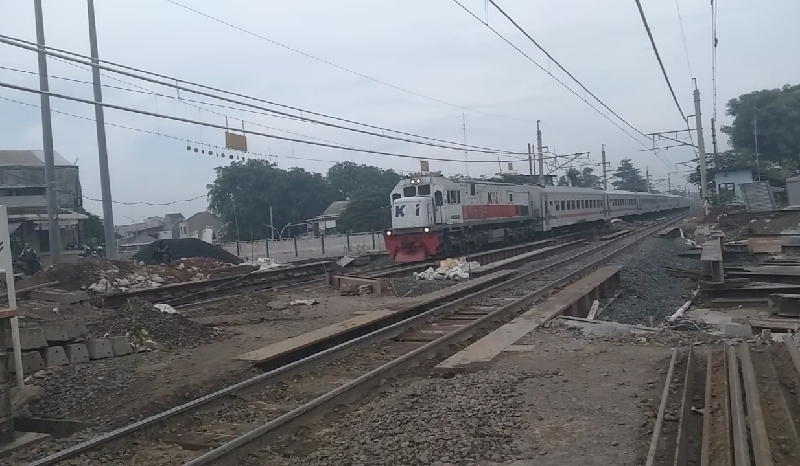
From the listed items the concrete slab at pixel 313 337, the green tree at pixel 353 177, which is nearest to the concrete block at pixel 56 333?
the concrete slab at pixel 313 337

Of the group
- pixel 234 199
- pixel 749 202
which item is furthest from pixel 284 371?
pixel 234 199

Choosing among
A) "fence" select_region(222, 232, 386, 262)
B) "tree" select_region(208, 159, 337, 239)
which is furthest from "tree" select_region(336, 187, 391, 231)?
"fence" select_region(222, 232, 386, 262)

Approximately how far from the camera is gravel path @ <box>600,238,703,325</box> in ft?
47.0

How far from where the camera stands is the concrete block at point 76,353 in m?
8.80

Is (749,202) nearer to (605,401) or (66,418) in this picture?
(605,401)

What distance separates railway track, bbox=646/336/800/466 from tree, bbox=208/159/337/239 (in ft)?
165

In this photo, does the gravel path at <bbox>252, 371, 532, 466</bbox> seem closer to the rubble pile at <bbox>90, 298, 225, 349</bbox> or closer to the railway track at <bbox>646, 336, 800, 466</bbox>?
the railway track at <bbox>646, 336, 800, 466</bbox>

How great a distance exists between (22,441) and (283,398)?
2636 millimetres

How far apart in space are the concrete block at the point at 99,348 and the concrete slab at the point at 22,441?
2.29 metres

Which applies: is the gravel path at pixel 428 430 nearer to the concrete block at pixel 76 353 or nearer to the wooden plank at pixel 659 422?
the wooden plank at pixel 659 422

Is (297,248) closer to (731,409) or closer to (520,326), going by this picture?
(520,326)

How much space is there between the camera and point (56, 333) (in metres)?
8.71

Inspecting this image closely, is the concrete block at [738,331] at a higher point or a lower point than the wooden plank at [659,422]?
lower

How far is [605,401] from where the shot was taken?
6598 millimetres
